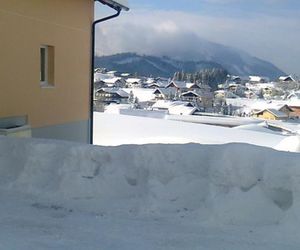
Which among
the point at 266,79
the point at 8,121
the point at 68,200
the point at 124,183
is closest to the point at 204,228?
the point at 124,183

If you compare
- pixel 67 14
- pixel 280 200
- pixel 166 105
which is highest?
pixel 67 14

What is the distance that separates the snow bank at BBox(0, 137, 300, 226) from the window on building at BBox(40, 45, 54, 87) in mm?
4036

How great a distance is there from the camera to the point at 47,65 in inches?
380

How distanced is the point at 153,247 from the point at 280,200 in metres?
1.29

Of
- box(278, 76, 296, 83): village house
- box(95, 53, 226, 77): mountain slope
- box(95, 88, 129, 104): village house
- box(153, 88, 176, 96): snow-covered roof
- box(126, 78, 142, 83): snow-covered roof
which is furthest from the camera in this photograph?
box(278, 76, 296, 83): village house

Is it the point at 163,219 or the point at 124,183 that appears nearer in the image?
the point at 163,219

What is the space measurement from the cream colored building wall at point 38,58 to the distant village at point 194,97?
23.0 m

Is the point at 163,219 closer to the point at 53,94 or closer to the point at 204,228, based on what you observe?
the point at 204,228

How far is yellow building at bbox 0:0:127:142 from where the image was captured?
795 centimetres

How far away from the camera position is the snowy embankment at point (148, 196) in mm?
3871

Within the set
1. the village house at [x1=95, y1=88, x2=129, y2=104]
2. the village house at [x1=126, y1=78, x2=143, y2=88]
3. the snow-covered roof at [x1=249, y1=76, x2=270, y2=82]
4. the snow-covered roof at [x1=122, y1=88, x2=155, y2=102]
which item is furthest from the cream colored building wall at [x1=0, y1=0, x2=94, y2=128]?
the snow-covered roof at [x1=249, y1=76, x2=270, y2=82]

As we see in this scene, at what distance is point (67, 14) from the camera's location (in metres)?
10.1

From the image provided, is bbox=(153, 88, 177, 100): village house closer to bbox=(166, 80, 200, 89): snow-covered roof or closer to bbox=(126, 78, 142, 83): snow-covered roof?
bbox=(166, 80, 200, 89): snow-covered roof

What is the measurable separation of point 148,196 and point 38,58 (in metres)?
5.11
